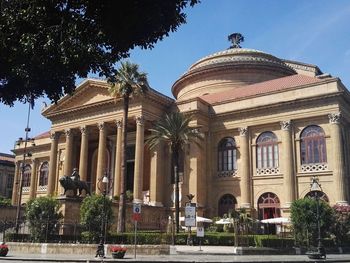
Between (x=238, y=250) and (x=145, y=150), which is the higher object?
(x=145, y=150)

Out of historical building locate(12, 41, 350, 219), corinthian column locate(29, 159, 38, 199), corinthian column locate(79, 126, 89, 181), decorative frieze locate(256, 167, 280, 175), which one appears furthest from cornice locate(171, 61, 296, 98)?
corinthian column locate(29, 159, 38, 199)

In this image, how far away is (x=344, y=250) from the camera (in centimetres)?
3262

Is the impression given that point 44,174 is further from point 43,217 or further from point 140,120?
point 43,217

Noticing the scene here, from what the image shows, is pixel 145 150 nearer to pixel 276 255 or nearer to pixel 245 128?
pixel 245 128

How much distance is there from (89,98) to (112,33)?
134 ft

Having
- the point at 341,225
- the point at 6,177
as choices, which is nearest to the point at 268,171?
the point at 341,225

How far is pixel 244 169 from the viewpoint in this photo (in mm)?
43969

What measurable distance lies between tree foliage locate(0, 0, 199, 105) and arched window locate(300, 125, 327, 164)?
33717 mm

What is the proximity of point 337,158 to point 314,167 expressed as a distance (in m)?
2.51

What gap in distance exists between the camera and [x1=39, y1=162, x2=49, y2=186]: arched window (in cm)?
6185

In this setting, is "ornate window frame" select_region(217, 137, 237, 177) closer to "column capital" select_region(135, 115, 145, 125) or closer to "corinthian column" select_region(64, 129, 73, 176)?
"column capital" select_region(135, 115, 145, 125)

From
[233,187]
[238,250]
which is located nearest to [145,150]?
[233,187]

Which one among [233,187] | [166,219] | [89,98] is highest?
[89,98]

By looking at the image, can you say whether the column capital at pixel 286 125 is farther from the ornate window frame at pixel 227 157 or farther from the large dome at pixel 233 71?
the large dome at pixel 233 71
